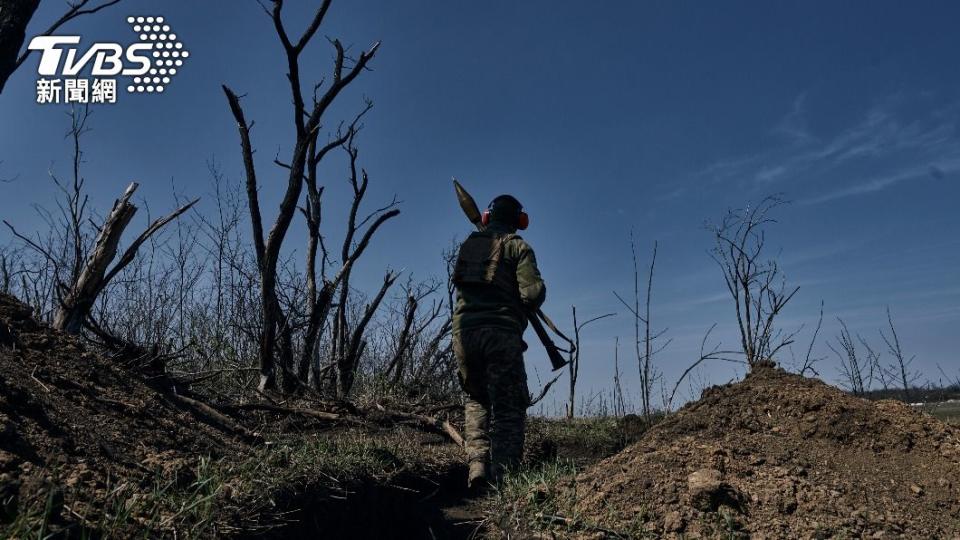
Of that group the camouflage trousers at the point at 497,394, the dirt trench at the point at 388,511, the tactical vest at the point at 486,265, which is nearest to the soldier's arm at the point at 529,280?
the tactical vest at the point at 486,265

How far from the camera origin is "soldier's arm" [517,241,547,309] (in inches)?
203

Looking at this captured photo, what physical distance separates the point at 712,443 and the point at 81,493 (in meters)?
3.24

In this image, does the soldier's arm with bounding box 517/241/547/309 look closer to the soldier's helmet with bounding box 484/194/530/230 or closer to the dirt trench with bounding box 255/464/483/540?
the soldier's helmet with bounding box 484/194/530/230

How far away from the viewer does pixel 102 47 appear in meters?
7.80

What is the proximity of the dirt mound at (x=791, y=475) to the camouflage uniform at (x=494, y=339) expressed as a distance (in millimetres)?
1038

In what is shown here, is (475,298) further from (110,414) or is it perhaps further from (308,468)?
(110,414)

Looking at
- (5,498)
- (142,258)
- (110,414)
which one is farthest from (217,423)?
(142,258)

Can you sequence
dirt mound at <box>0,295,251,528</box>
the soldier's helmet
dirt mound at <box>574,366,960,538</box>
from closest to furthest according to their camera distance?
dirt mound at <box>0,295,251,528</box> < dirt mound at <box>574,366,960,538</box> < the soldier's helmet

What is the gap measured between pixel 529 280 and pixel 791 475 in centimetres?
229

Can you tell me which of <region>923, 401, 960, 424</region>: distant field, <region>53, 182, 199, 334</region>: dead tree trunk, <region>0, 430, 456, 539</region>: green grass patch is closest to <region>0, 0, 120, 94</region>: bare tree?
<region>53, 182, 199, 334</region>: dead tree trunk

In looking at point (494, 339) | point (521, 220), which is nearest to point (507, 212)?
point (521, 220)

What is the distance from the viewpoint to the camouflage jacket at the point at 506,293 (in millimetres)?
5215

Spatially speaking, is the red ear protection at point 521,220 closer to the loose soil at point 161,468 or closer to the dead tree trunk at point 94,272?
the loose soil at point 161,468

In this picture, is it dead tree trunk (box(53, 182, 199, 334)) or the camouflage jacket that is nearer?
the camouflage jacket
